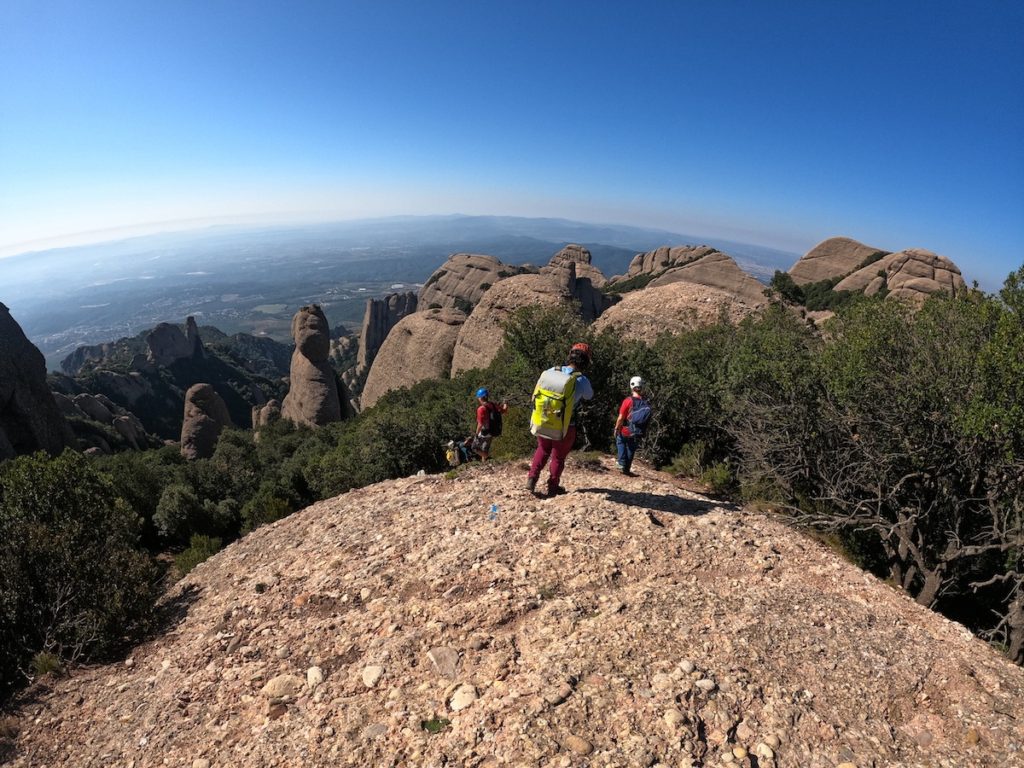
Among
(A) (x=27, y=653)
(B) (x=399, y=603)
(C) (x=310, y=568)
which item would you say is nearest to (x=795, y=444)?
(B) (x=399, y=603)

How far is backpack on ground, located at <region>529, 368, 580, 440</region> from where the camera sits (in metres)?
8.38

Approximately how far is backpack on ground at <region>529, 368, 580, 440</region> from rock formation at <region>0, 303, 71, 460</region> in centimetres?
4610

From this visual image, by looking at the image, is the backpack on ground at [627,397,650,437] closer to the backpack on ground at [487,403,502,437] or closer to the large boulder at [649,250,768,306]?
the backpack on ground at [487,403,502,437]

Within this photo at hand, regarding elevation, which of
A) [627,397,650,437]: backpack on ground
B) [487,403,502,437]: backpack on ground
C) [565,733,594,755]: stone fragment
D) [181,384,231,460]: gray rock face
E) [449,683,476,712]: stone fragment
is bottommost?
[181,384,231,460]: gray rock face

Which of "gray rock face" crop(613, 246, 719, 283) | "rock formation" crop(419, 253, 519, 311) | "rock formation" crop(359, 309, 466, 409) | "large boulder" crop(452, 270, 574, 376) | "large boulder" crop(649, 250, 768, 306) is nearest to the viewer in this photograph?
"large boulder" crop(452, 270, 574, 376)

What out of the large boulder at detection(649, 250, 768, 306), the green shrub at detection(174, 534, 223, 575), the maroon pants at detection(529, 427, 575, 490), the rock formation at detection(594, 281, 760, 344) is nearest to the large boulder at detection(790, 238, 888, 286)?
the large boulder at detection(649, 250, 768, 306)

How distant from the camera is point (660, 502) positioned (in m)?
9.76

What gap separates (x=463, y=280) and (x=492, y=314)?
47872mm

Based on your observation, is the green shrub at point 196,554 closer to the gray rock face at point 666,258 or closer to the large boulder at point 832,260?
the large boulder at point 832,260

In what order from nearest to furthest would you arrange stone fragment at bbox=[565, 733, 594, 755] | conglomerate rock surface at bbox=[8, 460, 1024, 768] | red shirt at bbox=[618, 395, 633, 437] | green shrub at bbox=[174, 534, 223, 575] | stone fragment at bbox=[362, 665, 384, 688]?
stone fragment at bbox=[565, 733, 594, 755]
conglomerate rock surface at bbox=[8, 460, 1024, 768]
stone fragment at bbox=[362, 665, 384, 688]
red shirt at bbox=[618, 395, 633, 437]
green shrub at bbox=[174, 534, 223, 575]

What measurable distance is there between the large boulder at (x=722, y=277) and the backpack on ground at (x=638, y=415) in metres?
49.4

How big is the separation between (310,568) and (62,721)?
3.21m

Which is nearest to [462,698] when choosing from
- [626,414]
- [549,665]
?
[549,665]

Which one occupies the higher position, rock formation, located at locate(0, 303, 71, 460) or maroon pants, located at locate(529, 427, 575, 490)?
maroon pants, located at locate(529, 427, 575, 490)
